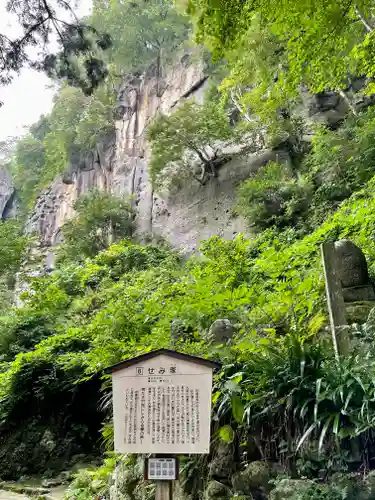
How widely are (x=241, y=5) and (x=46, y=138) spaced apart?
25032 millimetres

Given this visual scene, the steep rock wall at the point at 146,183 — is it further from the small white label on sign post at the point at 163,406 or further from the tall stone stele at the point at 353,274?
the small white label on sign post at the point at 163,406

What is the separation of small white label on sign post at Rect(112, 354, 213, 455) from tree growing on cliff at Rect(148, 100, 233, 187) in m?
12.3

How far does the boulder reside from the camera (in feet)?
15.0

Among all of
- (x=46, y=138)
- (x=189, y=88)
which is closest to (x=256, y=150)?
(x=189, y=88)

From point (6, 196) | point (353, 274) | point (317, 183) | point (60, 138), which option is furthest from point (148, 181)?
point (6, 196)

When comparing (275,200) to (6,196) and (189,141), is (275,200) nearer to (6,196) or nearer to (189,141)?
(189,141)

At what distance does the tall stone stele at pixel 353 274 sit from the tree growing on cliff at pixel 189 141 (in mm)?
9822

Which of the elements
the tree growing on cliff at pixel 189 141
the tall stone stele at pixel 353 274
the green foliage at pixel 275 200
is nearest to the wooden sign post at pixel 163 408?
the tall stone stele at pixel 353 274

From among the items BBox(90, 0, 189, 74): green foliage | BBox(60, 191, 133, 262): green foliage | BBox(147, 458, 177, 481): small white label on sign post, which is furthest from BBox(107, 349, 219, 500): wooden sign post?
BBox(90, 0, 189, 74): green foliage

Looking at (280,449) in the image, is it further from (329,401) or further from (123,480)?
(123,480)

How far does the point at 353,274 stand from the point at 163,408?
3285 mm

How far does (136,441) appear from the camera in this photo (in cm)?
276

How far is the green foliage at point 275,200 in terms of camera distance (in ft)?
37.4

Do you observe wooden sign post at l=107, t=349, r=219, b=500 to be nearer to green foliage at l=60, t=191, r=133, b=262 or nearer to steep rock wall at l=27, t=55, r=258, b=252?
steep rock wall at l=27, t=55, r=258, b=252
